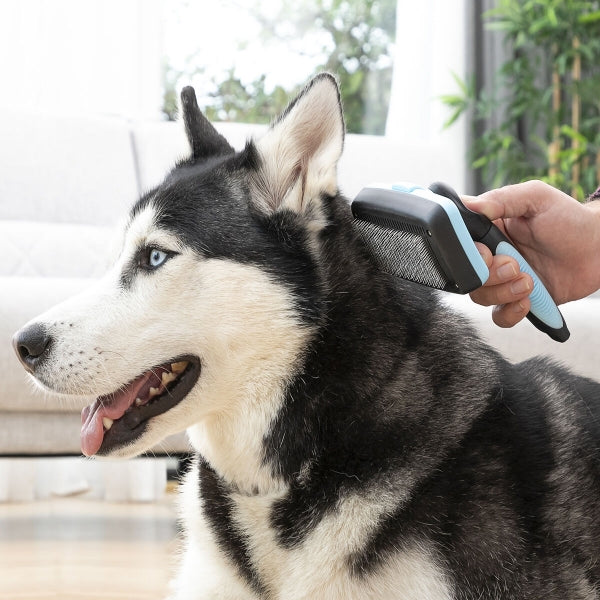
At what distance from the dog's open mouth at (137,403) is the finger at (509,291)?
511 millimetres

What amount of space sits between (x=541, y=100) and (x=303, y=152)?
3.99 meters

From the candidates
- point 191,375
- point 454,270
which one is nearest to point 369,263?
point 454,270

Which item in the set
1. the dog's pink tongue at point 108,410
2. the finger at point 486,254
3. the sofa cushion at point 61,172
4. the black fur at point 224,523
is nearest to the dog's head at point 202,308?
the dog's pink tongue at point 108,410

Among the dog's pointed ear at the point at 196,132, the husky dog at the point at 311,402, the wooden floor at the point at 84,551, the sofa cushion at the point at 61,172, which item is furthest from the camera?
the sofa cushion at the point at 61,172

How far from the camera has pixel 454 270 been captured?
1.23 metres

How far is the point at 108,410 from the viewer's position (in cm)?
133

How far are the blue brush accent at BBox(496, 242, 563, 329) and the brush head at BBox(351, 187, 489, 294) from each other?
0.21m

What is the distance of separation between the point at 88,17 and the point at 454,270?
3.66m

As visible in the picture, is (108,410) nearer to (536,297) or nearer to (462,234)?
(462,234)

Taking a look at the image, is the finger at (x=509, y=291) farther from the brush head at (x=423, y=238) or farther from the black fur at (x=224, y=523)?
the black fur at (x=224, y=523)

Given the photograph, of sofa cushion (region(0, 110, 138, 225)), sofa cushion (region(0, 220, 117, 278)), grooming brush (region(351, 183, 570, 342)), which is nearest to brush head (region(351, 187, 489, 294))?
grooming brush (region(351, 183, 570, 342))

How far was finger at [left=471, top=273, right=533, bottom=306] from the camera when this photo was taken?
1.42 metres

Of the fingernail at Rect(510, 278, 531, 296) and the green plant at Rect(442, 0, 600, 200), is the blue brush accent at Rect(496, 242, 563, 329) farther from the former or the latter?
the green plant at Rect(442, 0, 600, 200)

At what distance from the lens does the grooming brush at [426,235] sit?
3.98 ft
